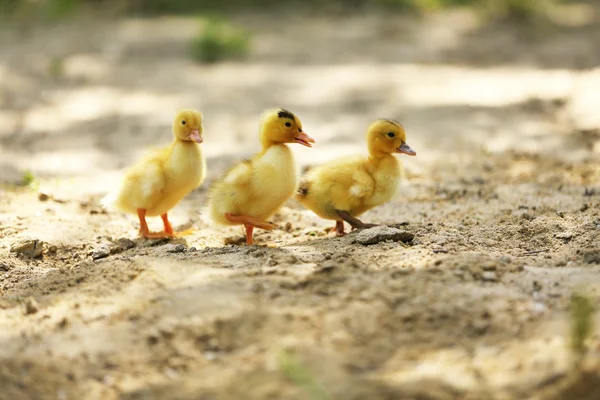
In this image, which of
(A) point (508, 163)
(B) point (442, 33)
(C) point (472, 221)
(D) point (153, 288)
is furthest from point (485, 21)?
(D) point (153, 288)

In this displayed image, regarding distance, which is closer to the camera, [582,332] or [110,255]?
[582,332]

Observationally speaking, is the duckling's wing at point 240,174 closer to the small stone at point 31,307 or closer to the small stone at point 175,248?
the small stone at point 175,248

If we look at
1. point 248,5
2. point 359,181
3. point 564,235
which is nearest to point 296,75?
point 248,5

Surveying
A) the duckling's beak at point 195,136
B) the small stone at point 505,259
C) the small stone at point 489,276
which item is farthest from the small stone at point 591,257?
the duckling's beak at point 195,136

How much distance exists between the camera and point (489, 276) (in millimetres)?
3926

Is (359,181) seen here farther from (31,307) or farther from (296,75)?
(296,75)

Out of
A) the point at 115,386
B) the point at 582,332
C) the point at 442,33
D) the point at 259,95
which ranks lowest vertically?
the point at 115,386

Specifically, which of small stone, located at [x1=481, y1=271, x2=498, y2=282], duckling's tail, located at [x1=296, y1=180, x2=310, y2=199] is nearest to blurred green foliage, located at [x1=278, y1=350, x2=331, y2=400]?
small stone, located at [x1=481, y1=271, x2=498, y2=282]

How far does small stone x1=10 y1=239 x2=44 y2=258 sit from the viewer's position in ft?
17.1

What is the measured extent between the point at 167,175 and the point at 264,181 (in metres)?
0.77

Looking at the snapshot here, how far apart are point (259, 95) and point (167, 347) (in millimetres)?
6522

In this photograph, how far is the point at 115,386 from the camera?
3250 mm

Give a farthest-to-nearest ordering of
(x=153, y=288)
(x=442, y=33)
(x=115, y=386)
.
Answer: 1. (x=442, y=33)
2. (x=153, y=288)
3. (x=115, y=386)

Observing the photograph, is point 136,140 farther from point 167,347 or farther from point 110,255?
point 167,347
